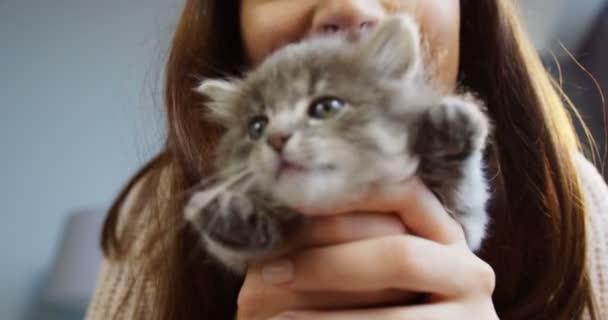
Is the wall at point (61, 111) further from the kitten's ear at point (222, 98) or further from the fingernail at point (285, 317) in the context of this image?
the fingernail at point (285, 317)

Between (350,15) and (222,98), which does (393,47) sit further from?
(222,98)

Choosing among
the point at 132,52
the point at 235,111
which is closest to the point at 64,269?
the point at 132,52

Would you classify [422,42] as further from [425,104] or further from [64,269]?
[64,269]

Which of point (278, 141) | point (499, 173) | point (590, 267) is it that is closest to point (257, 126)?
point (278, 141)

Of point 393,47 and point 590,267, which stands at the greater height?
point 393,47

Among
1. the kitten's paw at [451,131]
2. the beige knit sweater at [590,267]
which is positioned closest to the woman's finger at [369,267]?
the kitten's paw at [451,131]
